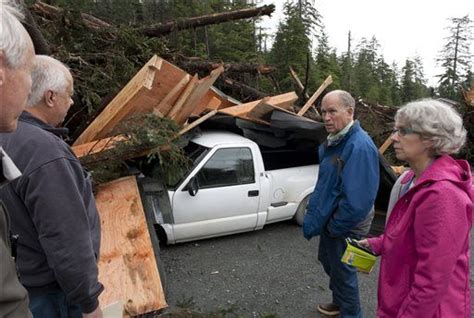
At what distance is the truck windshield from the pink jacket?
3498 mm

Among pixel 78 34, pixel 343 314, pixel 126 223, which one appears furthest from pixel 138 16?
pixel 343 314

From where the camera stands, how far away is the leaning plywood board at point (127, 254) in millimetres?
2963

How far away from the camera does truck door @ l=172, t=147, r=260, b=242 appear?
17.4 ft

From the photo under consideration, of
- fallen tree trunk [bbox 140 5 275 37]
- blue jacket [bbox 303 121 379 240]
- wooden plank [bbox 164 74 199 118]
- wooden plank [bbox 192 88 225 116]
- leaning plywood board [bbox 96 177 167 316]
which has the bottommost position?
leaning plywood board [bbox 96 177 167 316]

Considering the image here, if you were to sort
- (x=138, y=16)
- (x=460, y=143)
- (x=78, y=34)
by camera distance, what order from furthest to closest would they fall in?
(x=138, y=16)
(x=78, y=34)
(x=460, y=143)

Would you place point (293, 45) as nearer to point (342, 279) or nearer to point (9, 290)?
point (342, 279)

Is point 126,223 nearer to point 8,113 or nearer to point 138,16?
point 8,113

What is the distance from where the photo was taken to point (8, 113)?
1125 millimetres

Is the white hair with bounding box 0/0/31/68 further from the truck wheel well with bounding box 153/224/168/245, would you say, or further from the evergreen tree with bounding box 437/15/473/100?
the evergreen tree with bounding box 437/15/473/100

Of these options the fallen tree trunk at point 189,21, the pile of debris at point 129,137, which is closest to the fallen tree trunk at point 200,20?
the fallen tree trunk at point 189,21

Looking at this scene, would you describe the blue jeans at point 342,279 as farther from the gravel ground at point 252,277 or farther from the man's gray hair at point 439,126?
the man's gray hair at point 439,126

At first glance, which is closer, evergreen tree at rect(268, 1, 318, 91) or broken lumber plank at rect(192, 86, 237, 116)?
broken lumber plank at rect(192, 86, 237, 116)

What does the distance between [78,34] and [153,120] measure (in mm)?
3173

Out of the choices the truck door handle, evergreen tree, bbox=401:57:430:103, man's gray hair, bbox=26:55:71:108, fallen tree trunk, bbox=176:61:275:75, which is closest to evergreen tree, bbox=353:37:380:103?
evergreen tree, bbox=401:57:430:103
